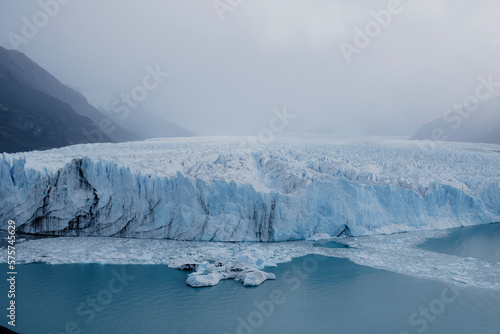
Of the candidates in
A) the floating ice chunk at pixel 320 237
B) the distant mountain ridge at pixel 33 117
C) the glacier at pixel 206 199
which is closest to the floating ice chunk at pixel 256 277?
the glacier at pixel 206 199

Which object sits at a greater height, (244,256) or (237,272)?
(244,256)

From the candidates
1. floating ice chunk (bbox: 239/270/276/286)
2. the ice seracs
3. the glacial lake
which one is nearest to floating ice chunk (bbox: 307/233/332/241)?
the glacial lake

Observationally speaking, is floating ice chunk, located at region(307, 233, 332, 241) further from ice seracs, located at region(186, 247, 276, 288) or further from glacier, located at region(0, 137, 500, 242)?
ice seracs, located at region(186, 247, 276, 288)

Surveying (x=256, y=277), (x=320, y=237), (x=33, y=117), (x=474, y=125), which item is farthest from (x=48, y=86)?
(x=474, y=125)

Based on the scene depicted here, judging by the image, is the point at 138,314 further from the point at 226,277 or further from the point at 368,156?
the point at 368,156

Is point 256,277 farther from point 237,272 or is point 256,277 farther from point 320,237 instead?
point 320,237

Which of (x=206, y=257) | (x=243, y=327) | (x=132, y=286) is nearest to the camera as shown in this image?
(x=243, y=327)

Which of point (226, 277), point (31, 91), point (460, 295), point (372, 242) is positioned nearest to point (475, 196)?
point (372, 242)
